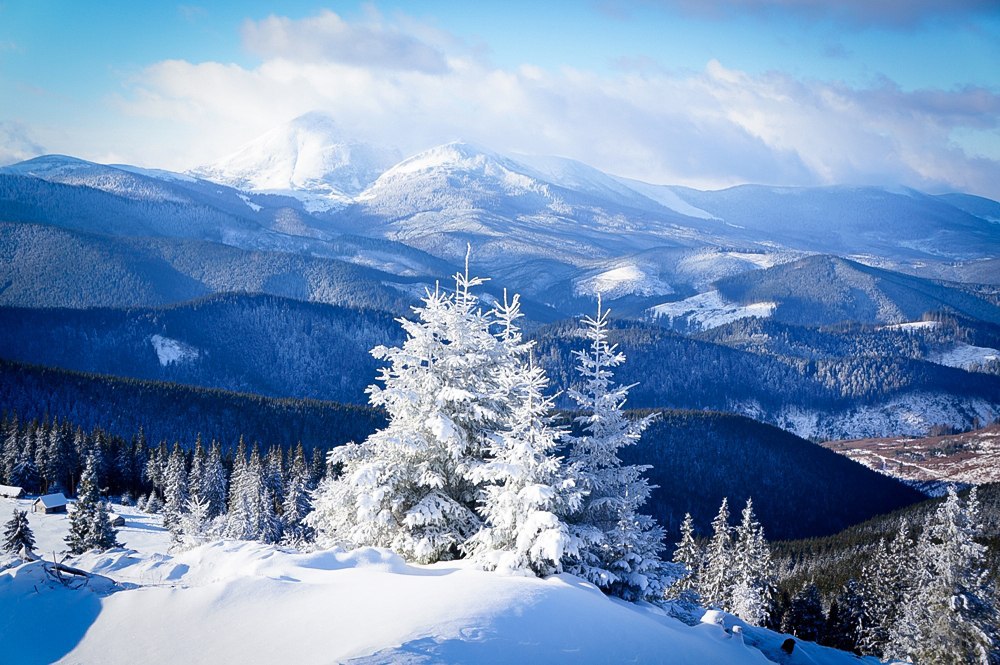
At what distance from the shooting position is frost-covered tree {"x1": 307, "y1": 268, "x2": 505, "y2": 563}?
60.0 feet

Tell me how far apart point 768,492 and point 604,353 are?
458 feet

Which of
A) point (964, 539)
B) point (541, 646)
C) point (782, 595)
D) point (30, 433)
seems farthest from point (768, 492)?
point (541, 646)

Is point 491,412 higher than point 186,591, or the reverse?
point 491,412

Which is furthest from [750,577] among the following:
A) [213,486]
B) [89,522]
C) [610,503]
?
[213,486]

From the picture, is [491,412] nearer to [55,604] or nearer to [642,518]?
[642,518]

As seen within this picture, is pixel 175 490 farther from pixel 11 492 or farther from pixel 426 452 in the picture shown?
pixel 426 452

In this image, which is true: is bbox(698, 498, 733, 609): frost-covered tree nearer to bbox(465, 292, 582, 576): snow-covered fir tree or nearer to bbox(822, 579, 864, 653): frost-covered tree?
bbox(822, 579, 864, 653): frost-covered tree

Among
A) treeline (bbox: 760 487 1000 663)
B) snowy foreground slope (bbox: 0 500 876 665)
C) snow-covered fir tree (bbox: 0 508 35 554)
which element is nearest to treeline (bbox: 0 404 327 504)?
snow-covered fir tree (bbox: 0 508 35 554)

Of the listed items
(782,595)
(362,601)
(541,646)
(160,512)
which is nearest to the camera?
(541,646)

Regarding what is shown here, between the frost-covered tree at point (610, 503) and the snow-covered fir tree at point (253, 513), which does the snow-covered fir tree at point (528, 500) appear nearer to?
the frost-covered tree at point (610, 503)

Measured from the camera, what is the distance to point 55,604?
1265 cm

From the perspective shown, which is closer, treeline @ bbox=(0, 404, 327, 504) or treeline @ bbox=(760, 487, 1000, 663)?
treeline @ bbox=(760, 487, 1000, 663)

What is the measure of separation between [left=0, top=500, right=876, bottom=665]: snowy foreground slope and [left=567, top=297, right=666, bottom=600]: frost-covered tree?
161cm

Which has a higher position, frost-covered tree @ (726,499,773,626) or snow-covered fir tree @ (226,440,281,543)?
frost-covered tree @ (726,499,773,626)
